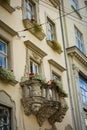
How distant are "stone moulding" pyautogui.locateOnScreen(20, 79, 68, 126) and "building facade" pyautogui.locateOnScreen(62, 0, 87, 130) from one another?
325cm

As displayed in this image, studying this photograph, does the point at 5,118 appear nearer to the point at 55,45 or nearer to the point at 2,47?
the point at 2,47

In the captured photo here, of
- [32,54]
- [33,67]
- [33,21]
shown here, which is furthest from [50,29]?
[33,67]

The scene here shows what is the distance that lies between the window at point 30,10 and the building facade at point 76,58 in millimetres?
3273

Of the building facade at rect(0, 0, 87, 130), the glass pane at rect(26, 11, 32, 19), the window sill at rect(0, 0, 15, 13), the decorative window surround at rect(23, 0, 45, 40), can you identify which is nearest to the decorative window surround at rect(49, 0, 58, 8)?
the building facade at rect(0, 0, 87, 130)

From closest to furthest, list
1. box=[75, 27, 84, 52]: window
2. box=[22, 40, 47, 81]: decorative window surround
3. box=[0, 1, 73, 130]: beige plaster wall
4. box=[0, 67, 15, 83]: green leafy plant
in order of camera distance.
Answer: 1. box=[0, 67, 15, 83]: green leafy plant
2. box=[0, 1, 73, 130]: beige plaster wall
3. box=[22, 40, 47, 81]: decorative window surround
4. box=[75, 27, 84, 52]: window

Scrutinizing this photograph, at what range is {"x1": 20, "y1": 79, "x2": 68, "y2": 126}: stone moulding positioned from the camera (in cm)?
1280

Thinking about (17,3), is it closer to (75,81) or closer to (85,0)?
(75,81)

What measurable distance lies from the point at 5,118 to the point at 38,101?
160 cm

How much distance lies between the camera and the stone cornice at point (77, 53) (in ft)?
61.1

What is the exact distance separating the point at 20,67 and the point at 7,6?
2.55m

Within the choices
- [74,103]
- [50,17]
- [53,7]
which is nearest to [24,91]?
[74,103]

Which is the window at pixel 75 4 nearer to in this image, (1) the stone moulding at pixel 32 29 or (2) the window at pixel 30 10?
(2) the window at pixel 30 10

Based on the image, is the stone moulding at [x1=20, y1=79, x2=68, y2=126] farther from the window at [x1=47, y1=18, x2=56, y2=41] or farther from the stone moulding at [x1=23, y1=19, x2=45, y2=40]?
the window at [x1=47, y1=18, x2=56, y2=41]

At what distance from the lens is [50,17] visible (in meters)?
18.3
